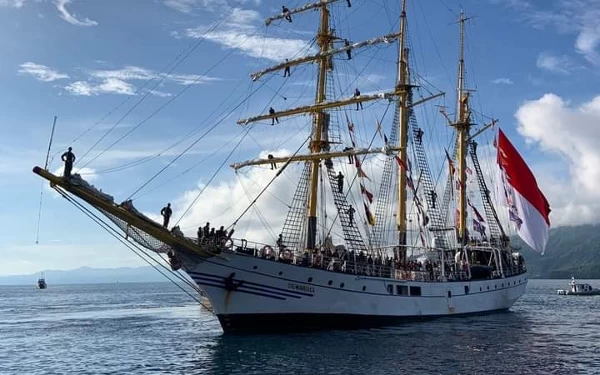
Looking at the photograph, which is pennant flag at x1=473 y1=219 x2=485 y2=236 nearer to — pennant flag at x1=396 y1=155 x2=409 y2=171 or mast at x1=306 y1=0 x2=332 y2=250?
pennant flag at x1=396 y1=155 x2=409 y2=171

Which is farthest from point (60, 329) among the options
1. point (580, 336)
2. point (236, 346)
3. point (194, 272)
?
point (580, 336)

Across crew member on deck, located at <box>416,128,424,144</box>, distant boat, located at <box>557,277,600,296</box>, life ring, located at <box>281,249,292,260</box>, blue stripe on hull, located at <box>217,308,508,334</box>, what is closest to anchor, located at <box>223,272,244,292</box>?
blue stripe on hull, located at <box>217,308,508,334</box>

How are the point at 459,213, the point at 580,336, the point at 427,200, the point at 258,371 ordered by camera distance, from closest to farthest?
the point at 258,371 < the point at 580,336 < the point at 427,200 < the point at 459,213

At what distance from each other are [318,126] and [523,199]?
1652 centimetres

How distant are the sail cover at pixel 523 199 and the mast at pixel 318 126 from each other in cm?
1539

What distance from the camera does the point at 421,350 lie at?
2477 cm

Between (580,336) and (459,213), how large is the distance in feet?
68.9

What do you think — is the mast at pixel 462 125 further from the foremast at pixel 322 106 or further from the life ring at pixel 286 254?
the life ring at pixel 286 254

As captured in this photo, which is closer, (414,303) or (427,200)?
(414,303)

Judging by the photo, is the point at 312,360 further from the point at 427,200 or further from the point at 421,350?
the point at 427,200

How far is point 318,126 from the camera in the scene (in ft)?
121

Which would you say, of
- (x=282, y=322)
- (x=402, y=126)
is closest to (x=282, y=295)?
(x=282, y=322)

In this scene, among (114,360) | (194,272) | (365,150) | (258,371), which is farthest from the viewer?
(365,150)

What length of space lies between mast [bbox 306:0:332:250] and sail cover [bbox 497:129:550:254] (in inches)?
606
